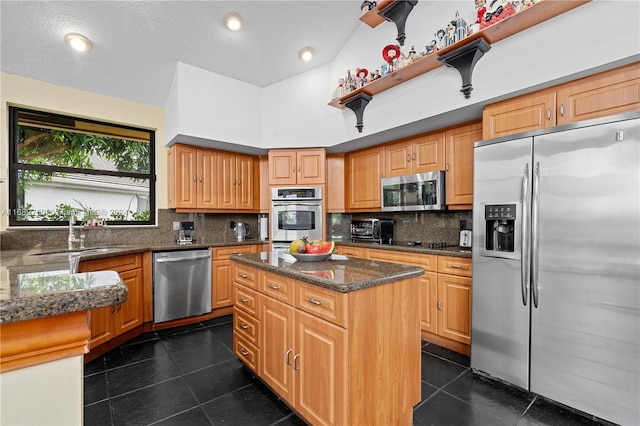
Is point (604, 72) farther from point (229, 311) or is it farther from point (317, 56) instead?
point (229, 311)

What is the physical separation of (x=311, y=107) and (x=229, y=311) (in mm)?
2895

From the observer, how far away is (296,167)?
4.21 metres

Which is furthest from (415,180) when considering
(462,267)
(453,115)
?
(462,267)

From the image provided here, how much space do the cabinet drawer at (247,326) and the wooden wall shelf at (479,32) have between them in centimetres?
254

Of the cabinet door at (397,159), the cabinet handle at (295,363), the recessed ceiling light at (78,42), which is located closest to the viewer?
the cabinet handle at (295,363)

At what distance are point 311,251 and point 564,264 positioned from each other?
65.4 inches

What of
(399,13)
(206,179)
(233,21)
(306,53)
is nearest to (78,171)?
(206,179)

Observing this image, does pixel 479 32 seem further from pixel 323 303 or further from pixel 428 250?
pixel 323 303

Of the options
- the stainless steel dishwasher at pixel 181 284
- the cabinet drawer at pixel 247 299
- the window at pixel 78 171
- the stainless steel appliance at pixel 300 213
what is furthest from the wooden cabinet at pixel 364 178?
the window at pixel 78 171

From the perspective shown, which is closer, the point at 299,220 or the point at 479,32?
the point at 479,32

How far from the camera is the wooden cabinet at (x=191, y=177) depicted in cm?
384

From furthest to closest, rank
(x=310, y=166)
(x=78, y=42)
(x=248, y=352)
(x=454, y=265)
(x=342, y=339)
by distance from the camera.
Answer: (x=310, y=166) → (x=78, y=42) → (x=454, y=265) → (x=248, y=352) → (x=342, y=339)

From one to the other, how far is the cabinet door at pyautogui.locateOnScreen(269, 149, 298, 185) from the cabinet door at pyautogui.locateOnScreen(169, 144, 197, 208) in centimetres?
100

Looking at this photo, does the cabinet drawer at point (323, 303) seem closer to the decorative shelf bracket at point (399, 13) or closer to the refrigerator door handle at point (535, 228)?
the refrigerator door handle at point (535, 228)
